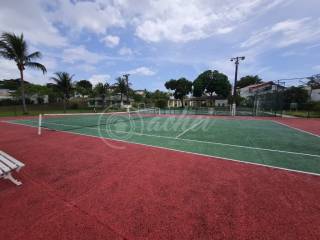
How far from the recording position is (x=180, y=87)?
187ft

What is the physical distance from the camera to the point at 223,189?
354 centimetres

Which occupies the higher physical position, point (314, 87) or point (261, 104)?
point (314, 87)

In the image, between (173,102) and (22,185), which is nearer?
(22,185)

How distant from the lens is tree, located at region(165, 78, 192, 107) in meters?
57.1

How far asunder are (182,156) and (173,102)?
2246 inches

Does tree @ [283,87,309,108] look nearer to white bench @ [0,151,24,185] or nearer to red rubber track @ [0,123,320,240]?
red rubber track @ [0,123,320,240]

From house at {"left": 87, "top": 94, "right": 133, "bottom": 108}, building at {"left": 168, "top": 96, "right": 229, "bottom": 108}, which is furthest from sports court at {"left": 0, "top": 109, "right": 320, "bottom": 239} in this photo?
building at {"left": 168, "top": 96, "right": 229, "bottom": 108}

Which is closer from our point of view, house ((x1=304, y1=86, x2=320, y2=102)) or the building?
house ((x1=304, y1=86, x2=320, y2=102))

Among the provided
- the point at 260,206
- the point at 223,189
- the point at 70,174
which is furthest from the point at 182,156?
the point at 70,174

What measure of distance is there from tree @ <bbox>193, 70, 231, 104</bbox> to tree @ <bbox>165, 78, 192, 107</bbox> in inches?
139

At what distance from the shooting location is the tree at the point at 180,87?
57.1 meters

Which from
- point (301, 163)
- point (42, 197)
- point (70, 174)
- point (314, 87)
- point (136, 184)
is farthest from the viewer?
point (314, 87)

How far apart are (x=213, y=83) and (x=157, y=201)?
2102 inches

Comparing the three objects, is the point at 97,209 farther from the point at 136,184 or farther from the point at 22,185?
the point at 22,185
